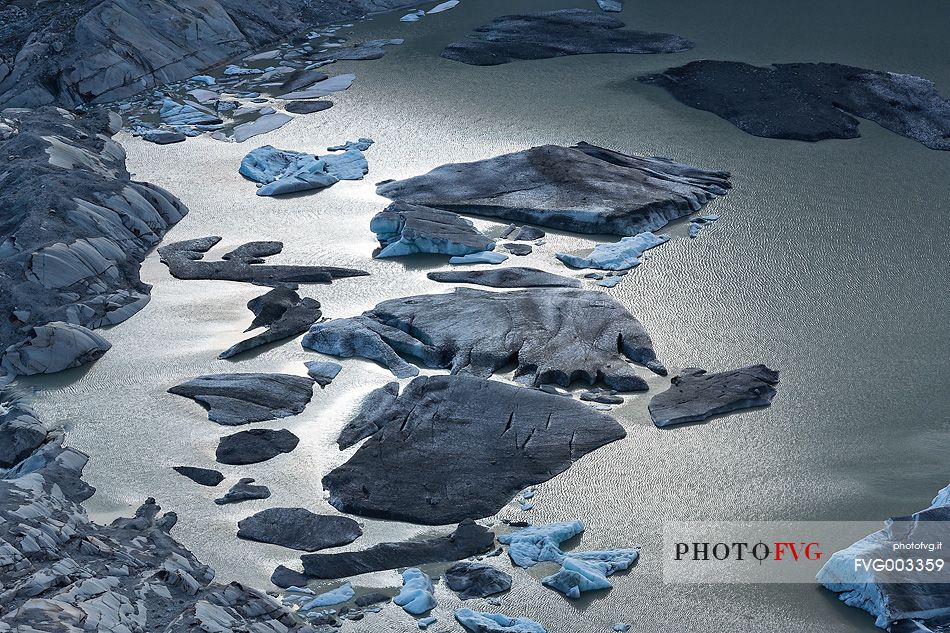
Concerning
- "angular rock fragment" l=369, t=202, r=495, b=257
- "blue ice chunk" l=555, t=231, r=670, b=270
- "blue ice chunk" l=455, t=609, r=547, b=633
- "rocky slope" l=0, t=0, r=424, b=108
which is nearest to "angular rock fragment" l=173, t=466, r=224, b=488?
"blue ice chunk" l=455, t=609, r=547, b=633

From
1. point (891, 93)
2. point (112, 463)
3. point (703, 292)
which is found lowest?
point (112, 463)

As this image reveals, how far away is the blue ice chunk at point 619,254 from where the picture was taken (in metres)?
6.54

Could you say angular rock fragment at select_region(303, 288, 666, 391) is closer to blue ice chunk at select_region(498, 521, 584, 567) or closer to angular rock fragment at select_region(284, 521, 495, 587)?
blue ice chunk at select_region(498, 521, 584, 567)

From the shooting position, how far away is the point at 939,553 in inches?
156

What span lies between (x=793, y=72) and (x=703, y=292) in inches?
167

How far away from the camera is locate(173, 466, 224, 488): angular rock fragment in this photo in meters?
4.71

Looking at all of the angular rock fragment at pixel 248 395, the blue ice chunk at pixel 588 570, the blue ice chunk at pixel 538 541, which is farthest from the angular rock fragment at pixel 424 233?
the blue ice chunk at pixel 588 570

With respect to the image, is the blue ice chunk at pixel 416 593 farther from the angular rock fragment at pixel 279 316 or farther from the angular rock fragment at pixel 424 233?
the angular rock fragment at pixel 424 233

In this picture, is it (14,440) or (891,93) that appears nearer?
(14,440)

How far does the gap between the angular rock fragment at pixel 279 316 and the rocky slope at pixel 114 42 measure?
13.3ft

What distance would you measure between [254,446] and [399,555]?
101cm

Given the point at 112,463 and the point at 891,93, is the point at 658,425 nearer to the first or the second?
the point at 112,463

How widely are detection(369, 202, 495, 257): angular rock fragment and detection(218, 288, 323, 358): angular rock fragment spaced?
770 mm

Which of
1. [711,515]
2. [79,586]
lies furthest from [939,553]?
[79,586]
